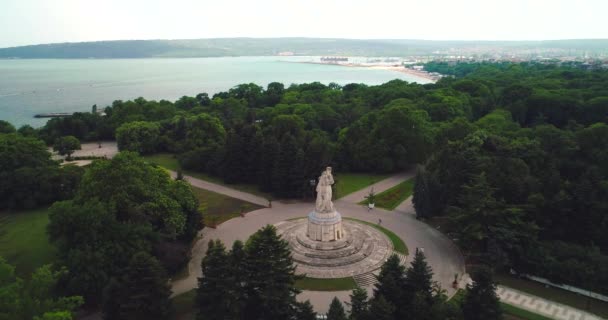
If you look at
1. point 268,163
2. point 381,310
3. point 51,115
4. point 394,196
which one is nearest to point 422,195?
point 394,196

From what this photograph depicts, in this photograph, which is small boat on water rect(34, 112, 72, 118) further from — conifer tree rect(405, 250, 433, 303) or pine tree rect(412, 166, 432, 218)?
conifer tree rect(405, 250, 433, 303)

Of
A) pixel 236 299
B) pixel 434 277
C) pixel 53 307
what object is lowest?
pixel 434 277

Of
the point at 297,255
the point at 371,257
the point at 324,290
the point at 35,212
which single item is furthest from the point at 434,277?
the point at 35,212

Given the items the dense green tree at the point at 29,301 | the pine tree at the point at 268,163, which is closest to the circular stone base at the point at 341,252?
the pine tree at the point at 268,163

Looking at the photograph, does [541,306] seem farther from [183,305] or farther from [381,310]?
[183,305]

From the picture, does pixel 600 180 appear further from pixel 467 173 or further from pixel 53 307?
pixel 53 307

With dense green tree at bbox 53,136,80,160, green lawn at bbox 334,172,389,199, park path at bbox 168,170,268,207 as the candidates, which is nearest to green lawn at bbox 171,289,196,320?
park path at bbox 168,170,268,207
